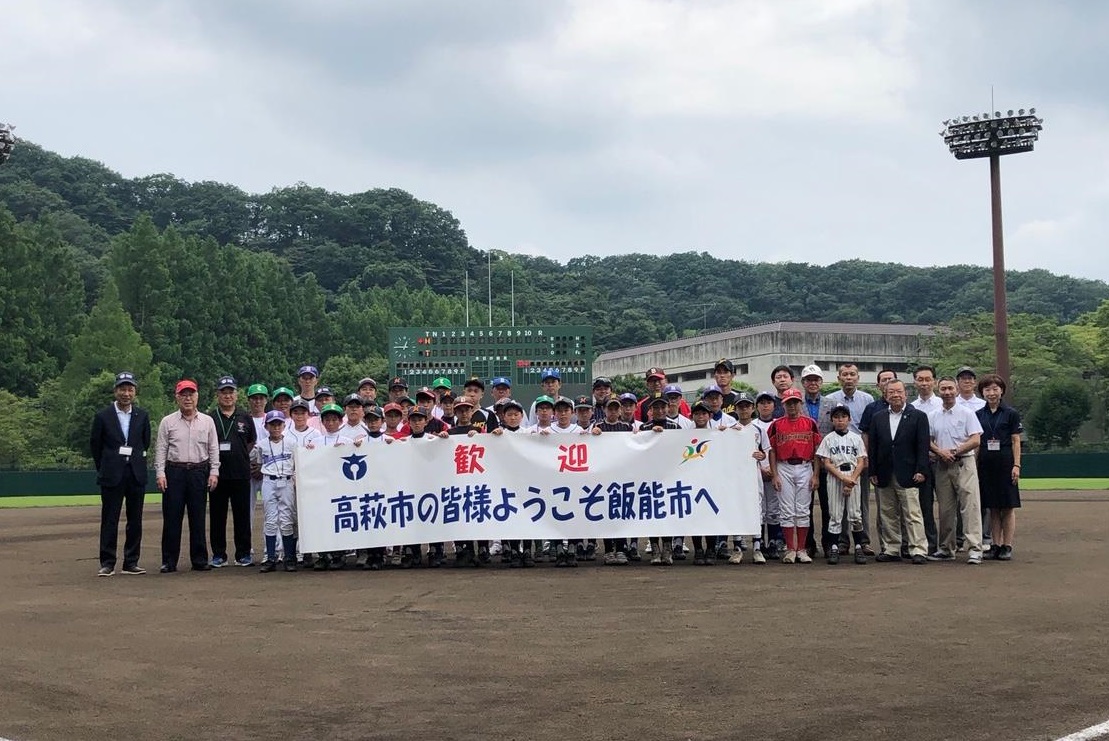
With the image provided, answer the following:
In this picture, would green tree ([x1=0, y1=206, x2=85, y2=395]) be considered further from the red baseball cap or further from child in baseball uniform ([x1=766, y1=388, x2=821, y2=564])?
child in baseball uniform ([x1=766, y1=388, x2=821, y2=564])

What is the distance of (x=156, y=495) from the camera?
36812mm

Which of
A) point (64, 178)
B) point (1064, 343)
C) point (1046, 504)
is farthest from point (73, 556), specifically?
point (64, 178)

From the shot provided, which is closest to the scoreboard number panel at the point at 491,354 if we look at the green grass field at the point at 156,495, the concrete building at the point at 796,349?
the green grass field at the point at 156,495

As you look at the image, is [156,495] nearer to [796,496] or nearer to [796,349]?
[796,496]

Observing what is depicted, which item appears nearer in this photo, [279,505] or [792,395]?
[792,395]

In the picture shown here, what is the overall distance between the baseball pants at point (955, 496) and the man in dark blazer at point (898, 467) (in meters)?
0.26

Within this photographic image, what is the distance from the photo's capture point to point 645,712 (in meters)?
5.48

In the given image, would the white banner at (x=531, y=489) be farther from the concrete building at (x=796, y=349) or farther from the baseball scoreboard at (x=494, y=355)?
the concrete building at (x=796, y=349)

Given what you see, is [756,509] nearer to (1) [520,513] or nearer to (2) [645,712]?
(1) [520,513]

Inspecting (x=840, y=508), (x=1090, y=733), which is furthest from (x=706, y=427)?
(x=1090, y=733)

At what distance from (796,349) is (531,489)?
67518 mm

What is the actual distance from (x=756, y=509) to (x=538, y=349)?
2110 centimetres

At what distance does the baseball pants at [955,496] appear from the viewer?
38.5 ft

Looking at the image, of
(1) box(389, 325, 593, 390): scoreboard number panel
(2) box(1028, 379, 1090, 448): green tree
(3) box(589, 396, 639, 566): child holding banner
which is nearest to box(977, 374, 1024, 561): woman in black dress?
(3) box(589, 396, 639, 566): child holding banner
